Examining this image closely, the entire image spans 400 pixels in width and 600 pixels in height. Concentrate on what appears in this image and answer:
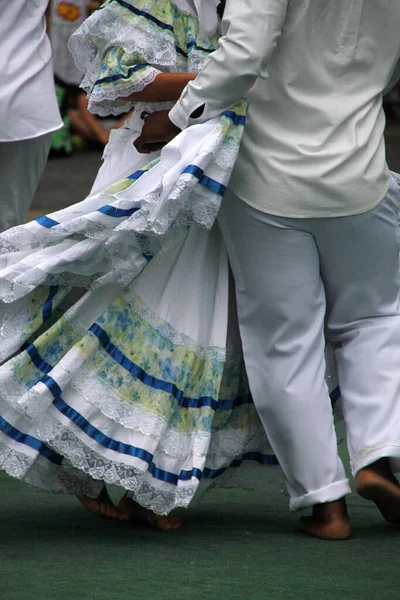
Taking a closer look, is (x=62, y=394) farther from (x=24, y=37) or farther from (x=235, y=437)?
(x=24, y=37)

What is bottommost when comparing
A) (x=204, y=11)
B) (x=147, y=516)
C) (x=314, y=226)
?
(x=147, y=516)

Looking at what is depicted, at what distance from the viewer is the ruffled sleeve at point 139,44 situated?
3637 mm

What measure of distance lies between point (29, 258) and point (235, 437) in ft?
2.58

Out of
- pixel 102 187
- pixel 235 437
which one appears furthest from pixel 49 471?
pixel 102 187

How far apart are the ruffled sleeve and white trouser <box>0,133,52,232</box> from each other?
50.0 inches

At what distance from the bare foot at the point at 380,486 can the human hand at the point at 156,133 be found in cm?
102

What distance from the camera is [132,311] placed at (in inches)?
143

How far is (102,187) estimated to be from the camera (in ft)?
12.5

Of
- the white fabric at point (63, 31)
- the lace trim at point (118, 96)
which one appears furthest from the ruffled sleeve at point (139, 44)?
the white fabric at point (63, 31)

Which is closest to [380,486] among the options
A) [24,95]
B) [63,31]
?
[24,95]

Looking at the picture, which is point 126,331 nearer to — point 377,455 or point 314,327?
point 314,327

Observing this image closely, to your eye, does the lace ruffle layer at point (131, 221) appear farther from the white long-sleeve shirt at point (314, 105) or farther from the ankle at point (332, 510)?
the ankle at point (332, 510)

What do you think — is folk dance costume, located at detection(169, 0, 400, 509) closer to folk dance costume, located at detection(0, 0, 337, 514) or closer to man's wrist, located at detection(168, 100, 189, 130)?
man's wrist, located at detection(168, 100, 189, 130)

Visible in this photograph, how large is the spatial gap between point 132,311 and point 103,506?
61cm
